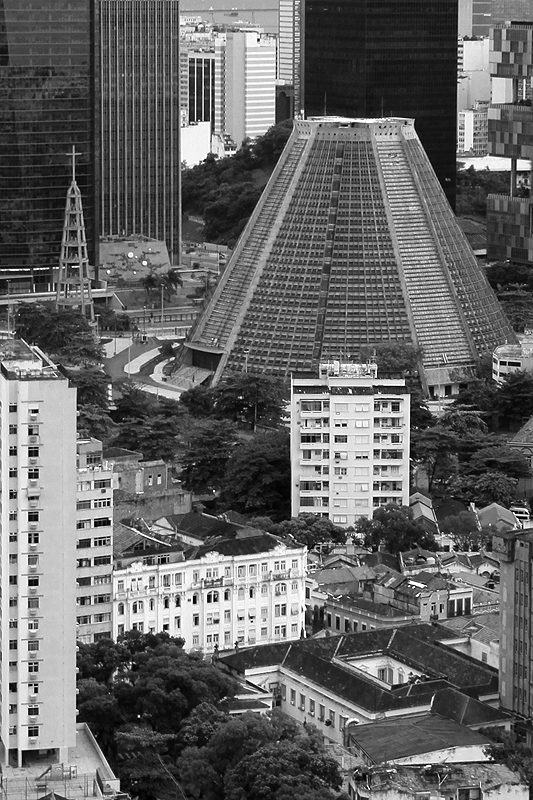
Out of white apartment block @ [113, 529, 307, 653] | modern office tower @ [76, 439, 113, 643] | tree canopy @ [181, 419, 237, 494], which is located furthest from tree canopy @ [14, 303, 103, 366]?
modern office tower @ [76, 439, 113, 643]

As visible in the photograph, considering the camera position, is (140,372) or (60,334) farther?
(140,372)

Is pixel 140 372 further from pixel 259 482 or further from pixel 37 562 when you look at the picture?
pixel 37 562

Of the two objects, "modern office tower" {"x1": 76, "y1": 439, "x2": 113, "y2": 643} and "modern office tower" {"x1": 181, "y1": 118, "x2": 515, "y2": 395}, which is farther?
"modern office tower" {"x1": 181, "y1": 118, "x2": 515, "y2": 395}

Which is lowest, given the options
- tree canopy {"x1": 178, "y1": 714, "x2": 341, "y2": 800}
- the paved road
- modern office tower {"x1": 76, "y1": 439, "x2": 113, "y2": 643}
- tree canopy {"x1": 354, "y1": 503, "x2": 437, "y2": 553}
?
the paved road

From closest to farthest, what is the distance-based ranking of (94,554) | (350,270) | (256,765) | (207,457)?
(256,765)
(94,554)
(207,457)
(350,270)

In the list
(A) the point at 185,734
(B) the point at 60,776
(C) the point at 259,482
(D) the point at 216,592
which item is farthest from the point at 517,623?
(C) the point at 259,482

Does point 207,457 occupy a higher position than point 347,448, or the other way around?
point 347,448

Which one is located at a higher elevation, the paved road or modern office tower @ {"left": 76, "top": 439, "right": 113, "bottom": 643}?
modern office tower @ {"left": 76, "top": 439, "right": 113, "bottom": 643}

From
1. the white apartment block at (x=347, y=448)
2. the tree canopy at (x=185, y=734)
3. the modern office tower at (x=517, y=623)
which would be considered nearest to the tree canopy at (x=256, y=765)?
the tree canopy at (x=185, y=734)

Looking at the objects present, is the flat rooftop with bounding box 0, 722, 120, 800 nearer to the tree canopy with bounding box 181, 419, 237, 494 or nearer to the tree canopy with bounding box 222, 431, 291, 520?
the tree canopy with bounding box 222, 431, 291, 520
